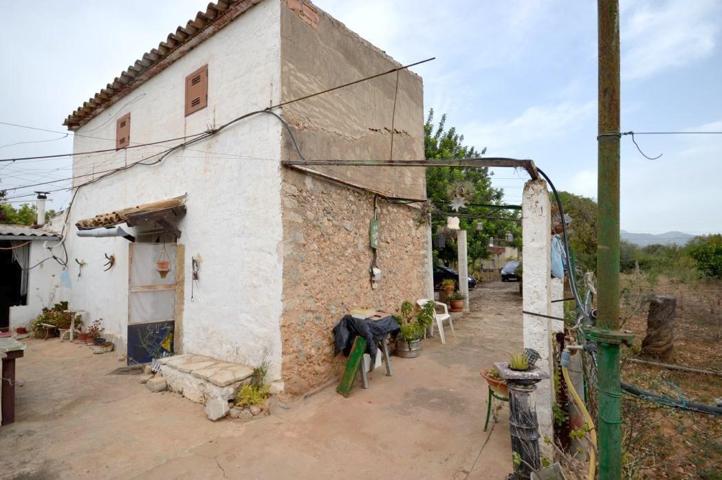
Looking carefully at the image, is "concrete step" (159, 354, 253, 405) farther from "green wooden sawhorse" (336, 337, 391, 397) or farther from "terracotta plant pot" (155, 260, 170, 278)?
"terracotta plant pot" (155, 260, 170, 278)

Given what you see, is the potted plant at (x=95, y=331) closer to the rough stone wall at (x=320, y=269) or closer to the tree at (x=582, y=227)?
the rough stone wall at (x=320, y=269)

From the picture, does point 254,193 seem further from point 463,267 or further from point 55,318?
point 463,267

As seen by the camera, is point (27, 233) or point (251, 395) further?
point (27, 233)

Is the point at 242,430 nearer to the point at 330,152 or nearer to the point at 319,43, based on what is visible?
the point at 330,152

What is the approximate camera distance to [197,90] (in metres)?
6.39

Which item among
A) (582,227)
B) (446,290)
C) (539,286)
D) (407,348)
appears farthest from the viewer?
(582,227)

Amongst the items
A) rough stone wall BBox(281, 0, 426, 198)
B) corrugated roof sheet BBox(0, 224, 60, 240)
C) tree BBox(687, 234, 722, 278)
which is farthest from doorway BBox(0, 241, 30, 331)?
tree BBox(687, 234, 722, 278)

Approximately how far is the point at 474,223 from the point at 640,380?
27.5 ft

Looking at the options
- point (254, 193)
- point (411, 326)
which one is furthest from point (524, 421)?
point (254, 193)

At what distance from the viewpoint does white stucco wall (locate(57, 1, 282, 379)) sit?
5105mm

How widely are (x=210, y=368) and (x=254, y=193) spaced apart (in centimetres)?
258

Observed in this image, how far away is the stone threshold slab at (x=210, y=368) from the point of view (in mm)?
4746

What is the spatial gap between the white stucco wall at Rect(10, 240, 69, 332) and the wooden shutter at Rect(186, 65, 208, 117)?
7.29 metres

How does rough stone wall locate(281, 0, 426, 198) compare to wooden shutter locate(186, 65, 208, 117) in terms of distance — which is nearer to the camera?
rough stone wall locate(281, 0, 426, 198)
